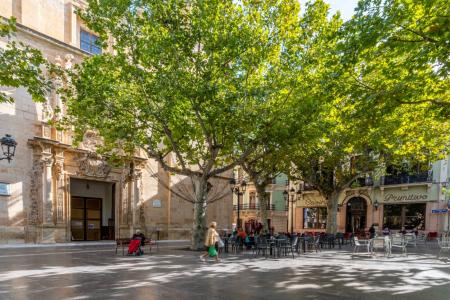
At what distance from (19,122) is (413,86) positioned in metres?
17.8

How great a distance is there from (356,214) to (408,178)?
21.8ft

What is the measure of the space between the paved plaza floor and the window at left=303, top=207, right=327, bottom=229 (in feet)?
85.4

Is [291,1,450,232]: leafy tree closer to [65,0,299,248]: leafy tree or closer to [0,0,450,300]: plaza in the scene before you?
[0,0,450,300]: plaza

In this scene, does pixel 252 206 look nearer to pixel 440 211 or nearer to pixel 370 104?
pixel 440 211

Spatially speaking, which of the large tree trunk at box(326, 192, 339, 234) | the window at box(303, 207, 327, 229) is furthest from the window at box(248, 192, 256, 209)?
the large tree trunk at box(326, 192, 339, 234)

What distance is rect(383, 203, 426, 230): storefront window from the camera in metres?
30.5

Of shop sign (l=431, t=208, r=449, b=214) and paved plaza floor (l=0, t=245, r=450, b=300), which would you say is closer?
paved plaza floor (l=0, t=245, r=450, b=300)

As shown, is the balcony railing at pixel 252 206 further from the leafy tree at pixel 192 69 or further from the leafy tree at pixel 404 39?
the leafy tree at pixel 404 39

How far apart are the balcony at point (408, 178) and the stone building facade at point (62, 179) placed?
18757mm

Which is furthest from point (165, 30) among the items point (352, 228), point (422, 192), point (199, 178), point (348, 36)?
point (352, 228)

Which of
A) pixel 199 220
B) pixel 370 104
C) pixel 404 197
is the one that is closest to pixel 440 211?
pixel 404 197

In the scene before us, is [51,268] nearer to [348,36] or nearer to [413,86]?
[348,36]

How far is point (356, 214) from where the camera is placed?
36.0m

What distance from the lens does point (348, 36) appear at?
8.70 metres
